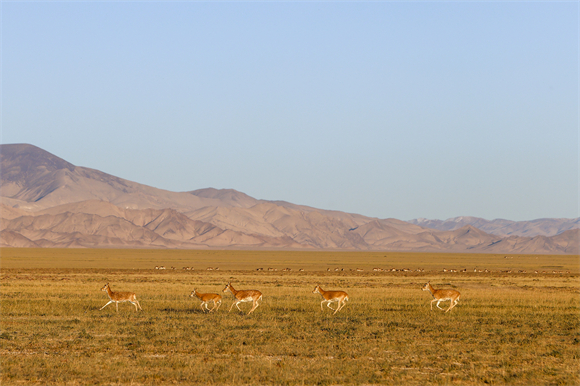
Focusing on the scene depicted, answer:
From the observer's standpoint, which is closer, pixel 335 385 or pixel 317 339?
pixel 335 385

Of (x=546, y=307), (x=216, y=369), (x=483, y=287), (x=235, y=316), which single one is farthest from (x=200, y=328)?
(x=483, y=287)

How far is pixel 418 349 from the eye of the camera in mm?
16906

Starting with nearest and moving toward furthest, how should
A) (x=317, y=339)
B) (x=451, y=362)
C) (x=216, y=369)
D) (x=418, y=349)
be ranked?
(x=216, y=369) < (x=451, y=362) < (x=418, y=349) < (x=317, y=339)

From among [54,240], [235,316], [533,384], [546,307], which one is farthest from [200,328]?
[54,240]

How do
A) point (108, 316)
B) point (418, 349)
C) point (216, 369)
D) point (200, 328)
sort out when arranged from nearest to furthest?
point (216, 369), point (418, 349), point (200, 328), point (108, 316)

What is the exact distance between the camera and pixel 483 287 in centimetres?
4488

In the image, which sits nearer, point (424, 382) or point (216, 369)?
point (424, 382)

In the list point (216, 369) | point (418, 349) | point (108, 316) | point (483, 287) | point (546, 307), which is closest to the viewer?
point (216, 369)

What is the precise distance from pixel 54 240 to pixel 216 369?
190455 millimetres

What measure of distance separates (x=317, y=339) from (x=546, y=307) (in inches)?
576

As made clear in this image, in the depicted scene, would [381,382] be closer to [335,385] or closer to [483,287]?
[335,385]

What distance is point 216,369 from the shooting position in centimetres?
1426

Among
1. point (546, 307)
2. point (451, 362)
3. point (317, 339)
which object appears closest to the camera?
point (451, 362)

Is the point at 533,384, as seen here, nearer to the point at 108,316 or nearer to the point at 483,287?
the point at 108,316
